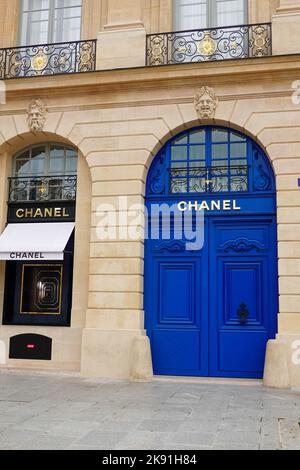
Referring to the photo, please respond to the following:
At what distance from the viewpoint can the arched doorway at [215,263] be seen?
9.53 m

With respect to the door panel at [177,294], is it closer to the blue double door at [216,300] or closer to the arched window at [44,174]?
the blue double door at [216,300]

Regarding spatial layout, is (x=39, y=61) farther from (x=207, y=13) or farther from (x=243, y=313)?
(x=243, y=313)

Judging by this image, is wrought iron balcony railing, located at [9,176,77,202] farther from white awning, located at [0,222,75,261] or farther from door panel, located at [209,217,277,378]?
door panel, located at [209,217,277,378]

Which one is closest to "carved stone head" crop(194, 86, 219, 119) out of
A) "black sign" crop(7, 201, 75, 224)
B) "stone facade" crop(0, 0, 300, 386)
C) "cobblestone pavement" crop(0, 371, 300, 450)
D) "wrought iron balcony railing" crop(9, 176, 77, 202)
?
"stone facade" crop(0, 0, 300, 386)

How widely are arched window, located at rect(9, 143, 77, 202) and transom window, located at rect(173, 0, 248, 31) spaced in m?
3.68

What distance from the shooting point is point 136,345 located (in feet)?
30.8

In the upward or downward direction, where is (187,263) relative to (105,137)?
downward

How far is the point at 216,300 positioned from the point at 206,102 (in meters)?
3.85

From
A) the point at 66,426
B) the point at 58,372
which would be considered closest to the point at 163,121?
the point at 58,372

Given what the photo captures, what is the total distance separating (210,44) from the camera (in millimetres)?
10414

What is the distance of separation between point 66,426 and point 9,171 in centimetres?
693

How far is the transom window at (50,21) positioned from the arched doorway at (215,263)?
12.4 feet

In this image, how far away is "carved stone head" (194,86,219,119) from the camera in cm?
996
